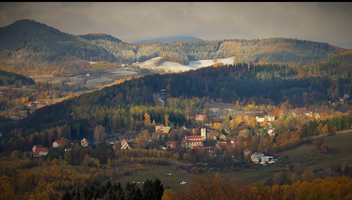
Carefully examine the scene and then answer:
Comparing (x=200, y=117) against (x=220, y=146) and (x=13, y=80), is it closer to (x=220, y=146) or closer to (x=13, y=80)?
(x=220, y=146)

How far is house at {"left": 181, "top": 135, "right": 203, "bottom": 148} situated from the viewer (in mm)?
85438

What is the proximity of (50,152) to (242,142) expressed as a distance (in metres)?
31.6

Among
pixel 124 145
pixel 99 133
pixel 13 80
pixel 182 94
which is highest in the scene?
pixel 13 80

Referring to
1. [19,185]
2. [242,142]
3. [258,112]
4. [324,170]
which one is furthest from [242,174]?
[258,112]

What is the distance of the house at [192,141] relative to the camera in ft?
280

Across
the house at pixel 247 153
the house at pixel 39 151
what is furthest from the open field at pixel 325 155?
the house at pixel 39 151

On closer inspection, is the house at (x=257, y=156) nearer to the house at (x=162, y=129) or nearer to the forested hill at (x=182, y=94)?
the house at (x=162, y=129)

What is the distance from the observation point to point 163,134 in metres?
91.4

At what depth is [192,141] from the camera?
87375 millimetres

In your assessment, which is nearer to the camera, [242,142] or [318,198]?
[318,198]

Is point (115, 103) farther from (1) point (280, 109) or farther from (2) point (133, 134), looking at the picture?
(1) point (280, 109)

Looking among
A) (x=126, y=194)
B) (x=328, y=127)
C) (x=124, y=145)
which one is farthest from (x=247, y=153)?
(x=126, y=194)

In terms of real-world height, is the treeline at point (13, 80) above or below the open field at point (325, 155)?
above

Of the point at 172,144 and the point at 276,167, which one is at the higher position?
the point at 172,144
